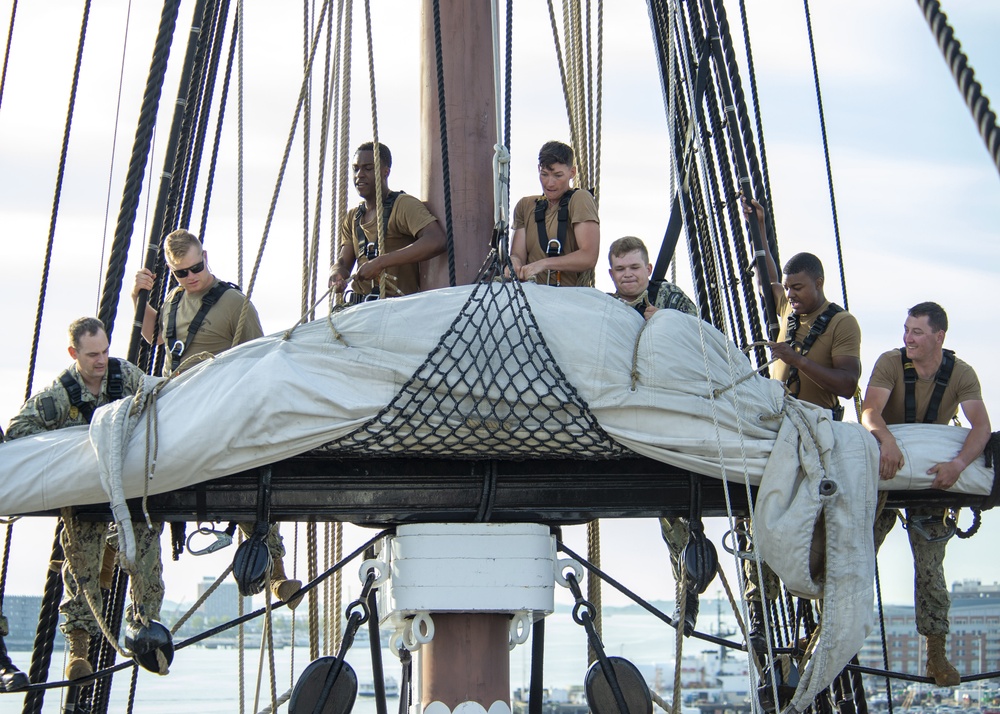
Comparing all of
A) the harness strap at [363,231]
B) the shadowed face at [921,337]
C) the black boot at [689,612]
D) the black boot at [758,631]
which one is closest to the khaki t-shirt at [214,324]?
the harness strap at [363,231]

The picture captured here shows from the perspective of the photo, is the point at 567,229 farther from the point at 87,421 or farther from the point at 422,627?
the point at 87,421

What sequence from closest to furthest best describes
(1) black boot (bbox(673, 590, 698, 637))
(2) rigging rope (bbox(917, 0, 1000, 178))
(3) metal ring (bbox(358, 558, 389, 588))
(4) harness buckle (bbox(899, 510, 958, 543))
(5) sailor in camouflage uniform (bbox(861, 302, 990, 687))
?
(2) rigging rope (bbox(917, 0, 1000, 178)), (3) metal ring (bbox(358, 558, 389, 588)), (1) black boot (bbox(673, 590, 698, 637)), (5) sailor in camouflage uniform (bbox(861, 302, 990, 687)), (4) harness buckle (bbox(899, 510, 958, 543))

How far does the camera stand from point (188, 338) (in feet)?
16.7

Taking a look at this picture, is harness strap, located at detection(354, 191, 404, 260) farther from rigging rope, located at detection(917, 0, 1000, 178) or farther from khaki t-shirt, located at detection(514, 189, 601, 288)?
rigging rope, located at detection(917, 0, 1000, 178)

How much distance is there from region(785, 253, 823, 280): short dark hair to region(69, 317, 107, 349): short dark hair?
2615mm

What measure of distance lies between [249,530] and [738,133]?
3.45m

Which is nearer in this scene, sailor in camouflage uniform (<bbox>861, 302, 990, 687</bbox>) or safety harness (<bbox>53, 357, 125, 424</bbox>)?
safety harness (<bbox>53, 357, 125, 424</bbox>)

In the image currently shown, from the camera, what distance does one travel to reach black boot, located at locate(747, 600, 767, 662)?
5117 millimetres

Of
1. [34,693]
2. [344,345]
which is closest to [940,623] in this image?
[344,345]

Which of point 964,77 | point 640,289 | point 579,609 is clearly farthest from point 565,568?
point 964,77

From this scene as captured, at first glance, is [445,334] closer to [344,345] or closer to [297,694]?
[344,345]

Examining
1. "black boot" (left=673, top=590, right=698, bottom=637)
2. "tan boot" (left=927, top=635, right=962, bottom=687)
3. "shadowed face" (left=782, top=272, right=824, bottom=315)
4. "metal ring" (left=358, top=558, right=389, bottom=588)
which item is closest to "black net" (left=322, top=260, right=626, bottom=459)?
"metal ring" (left=358, top=558, right=389, bottom=588)

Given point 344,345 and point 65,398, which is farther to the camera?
point 65,398

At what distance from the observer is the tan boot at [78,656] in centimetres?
470
